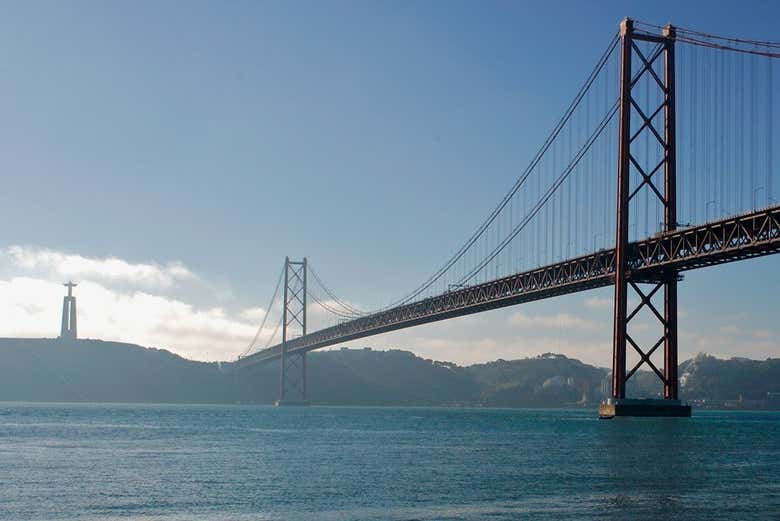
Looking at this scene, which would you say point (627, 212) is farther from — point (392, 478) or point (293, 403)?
point (293, 403)

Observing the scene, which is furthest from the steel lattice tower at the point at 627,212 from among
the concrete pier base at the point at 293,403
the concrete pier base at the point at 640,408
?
the concrete pier base at the point at 293,403

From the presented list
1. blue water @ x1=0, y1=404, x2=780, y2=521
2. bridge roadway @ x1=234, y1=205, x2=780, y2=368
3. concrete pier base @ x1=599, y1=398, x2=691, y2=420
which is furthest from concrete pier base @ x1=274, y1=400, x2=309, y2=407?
blue water @ x1=0, y1=404, x2=780, y2=521

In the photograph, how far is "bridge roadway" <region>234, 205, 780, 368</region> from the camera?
48750 millimetres

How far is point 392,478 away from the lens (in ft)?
100

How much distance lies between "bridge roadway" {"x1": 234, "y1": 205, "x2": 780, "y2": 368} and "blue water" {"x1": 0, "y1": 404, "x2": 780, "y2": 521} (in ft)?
30.5

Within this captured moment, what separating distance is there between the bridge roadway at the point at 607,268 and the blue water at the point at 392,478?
30.5 ft

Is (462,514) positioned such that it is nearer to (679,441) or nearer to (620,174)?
(679,441)

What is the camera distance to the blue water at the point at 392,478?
23766 millimetres

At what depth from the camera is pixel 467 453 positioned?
40.8 m

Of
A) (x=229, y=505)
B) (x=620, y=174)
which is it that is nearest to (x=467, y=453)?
(x=229, y=505)

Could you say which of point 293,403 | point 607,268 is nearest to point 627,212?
point 607,268

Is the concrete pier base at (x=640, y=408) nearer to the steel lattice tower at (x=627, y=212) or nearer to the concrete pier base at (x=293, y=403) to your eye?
the steel lattice tower at (x=627, y=212)

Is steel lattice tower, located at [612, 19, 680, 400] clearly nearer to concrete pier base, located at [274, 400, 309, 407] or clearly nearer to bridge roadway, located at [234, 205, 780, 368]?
bridge roadway, located at [234, 205, 780, 368]

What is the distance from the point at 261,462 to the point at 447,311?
4672cm
